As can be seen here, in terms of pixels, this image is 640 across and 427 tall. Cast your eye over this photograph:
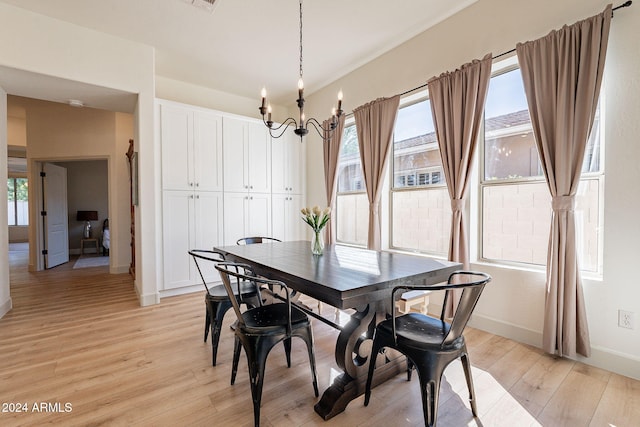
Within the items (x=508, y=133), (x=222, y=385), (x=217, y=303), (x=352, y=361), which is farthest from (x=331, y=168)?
(x=222, y=385)

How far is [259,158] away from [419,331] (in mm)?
3704

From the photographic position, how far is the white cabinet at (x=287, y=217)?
4.84 m

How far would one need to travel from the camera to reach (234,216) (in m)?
4.42

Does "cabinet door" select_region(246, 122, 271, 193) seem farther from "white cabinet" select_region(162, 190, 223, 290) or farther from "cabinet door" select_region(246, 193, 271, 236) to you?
"white cabinet" select_region(162, 190, 223, 290)

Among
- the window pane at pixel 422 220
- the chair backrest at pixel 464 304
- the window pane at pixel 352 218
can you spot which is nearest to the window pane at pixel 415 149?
the window pane at pixel 422 220

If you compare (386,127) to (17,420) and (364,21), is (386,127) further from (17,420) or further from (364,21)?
(17,420)

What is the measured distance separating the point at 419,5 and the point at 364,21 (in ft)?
1.85

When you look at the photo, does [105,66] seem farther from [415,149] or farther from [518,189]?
[518,189]

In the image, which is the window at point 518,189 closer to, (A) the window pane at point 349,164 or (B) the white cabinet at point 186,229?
(A) the window pane at point 349,164

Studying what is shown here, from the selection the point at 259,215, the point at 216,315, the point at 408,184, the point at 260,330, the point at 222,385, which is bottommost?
the point at 222,385

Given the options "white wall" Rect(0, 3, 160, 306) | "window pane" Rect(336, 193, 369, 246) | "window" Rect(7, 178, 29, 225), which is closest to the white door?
"white wall" Rect(0, 3, 160, 306)

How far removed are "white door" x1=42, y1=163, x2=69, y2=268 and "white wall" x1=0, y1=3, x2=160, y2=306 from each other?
2.92 m

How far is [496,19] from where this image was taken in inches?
103

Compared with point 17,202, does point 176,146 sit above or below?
above
